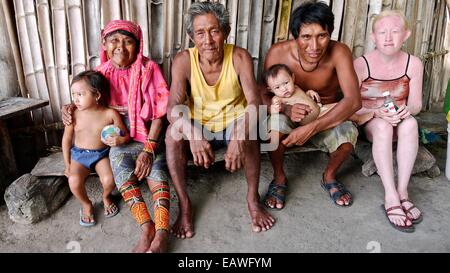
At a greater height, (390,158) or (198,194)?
(390,158)

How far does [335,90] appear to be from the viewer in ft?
10.3

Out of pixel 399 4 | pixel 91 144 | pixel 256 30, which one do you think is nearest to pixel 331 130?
pixel 256 30

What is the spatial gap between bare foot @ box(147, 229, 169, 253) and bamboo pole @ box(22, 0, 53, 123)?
151cm

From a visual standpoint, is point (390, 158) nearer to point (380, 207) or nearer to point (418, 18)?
point (380, 207)

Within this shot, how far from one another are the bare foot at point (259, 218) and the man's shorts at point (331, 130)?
1.86 ft

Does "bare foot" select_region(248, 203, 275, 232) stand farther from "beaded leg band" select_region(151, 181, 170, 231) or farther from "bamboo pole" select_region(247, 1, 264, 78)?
"bamboo pole" select_region(247, 1, 264, 78)

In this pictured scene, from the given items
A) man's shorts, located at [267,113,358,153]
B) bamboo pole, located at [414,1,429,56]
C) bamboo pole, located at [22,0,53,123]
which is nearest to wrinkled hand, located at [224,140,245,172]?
man's shorts, located at [267,113,358,153]

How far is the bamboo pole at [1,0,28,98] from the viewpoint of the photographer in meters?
2.94

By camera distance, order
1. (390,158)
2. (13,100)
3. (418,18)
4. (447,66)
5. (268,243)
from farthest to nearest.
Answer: (447,66) < (418,18) < (13,100) < (390,158) < (268,243)

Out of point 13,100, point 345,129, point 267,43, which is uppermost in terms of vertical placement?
point 267,43

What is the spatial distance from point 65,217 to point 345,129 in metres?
2.10

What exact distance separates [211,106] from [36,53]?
145cm

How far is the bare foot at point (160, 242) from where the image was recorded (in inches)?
93.1

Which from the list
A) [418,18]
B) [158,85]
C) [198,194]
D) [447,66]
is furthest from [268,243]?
[447,66]
